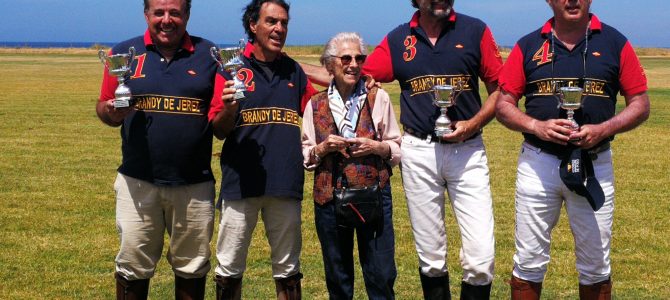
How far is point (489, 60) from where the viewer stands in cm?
520

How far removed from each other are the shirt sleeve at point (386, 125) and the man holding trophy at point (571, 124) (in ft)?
2.13

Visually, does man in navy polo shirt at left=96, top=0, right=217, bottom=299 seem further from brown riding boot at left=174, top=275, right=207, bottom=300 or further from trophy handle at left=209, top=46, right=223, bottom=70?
trophy handle at left=209, top=46, right=223, bottom=70

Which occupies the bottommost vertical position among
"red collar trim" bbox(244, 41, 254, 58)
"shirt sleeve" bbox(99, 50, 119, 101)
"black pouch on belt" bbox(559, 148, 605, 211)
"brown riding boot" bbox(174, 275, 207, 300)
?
"brown riding boot" bbox(174, 275, 207, 300)

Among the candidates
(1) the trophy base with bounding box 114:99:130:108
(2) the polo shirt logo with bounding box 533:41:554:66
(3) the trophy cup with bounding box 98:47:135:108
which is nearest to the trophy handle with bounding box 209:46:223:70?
(3) the trophy cup with bounding box 98:47:135:108

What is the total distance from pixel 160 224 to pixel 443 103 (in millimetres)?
1933

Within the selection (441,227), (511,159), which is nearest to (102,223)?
(441,227)

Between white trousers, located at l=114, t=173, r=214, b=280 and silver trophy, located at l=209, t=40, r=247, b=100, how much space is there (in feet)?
2.73

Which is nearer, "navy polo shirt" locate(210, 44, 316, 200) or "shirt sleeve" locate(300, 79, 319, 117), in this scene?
"navy polo shirt" locate(210, 44, 316, 200)

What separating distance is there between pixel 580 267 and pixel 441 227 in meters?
0.88

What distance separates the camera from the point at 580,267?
16.5 feet

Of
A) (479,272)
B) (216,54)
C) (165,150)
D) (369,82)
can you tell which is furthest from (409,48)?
(165,150)

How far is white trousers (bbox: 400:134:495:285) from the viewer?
16.8ft

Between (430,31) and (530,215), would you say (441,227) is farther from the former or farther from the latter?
(430,31)

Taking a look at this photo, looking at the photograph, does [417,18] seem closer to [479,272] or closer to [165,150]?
[479,272]
